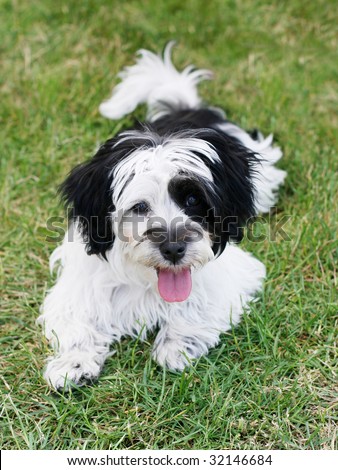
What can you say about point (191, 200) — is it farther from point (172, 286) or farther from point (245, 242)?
point (245, 242)

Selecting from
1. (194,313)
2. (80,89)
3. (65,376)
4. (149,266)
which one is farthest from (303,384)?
(80,89)

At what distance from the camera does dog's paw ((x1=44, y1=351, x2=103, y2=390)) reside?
311 cm

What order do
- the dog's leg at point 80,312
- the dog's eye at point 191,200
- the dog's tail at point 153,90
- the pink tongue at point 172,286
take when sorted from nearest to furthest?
1. the dog's eye at point 191,200
2. the pink tongue at point 172,286
3. the dog's leg at point 80,312
4. the dog's tail at point 153,90

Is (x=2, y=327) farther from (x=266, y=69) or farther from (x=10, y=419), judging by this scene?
(x=266, y=69)

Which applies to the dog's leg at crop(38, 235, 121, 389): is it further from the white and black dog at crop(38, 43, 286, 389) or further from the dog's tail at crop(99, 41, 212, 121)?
the dog's tail at crop(99, 41, 212, 121)

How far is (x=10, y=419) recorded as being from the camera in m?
3.00

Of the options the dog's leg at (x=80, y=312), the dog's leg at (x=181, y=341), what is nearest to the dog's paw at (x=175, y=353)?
the dog's leg at (x=181, y=341)

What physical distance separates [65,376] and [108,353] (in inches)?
12.4

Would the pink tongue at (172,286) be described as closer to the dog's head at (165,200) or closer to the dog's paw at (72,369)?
the dog's head at (165,200)

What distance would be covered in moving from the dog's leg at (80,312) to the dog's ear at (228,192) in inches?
24.2

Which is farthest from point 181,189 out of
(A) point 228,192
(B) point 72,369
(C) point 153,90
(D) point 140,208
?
(C) point 153,90

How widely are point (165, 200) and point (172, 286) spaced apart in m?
0.44

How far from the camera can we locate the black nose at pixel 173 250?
293cm

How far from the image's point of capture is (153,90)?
4863mm
